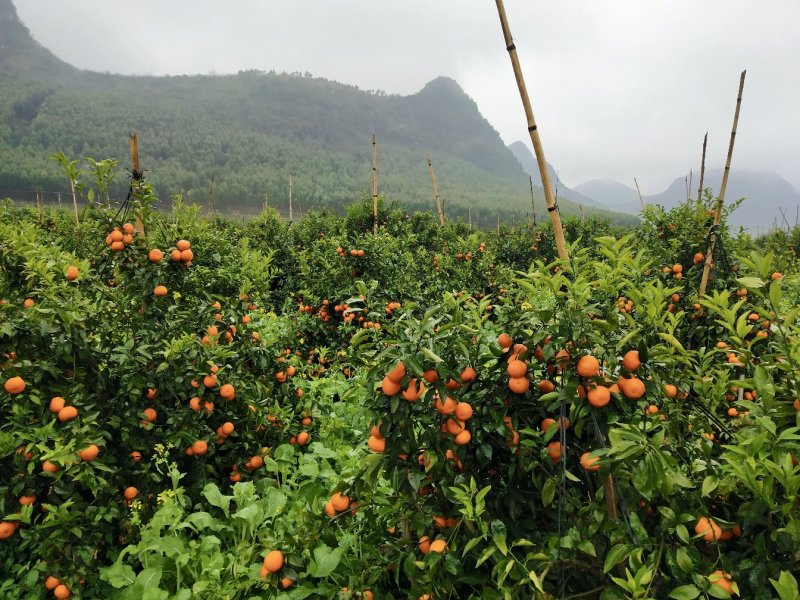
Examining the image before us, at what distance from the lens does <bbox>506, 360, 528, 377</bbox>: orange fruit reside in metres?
1.41

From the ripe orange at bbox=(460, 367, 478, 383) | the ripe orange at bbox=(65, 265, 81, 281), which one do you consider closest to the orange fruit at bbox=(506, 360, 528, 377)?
the ripe orange at bbox=(460, 367, 478, 383)

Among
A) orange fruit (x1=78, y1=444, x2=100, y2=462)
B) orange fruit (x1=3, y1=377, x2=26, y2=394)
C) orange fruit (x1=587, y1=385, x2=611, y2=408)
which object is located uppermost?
orange fruit (x1=587, y1=385, x2=611, y2=408)

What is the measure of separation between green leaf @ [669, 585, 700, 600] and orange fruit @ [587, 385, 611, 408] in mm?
492

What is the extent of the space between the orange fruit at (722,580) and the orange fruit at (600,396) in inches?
20.3

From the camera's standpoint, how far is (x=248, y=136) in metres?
88.1

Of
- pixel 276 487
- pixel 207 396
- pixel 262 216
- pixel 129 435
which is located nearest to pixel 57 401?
pixel 129 435

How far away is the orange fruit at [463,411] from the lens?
1.40 m

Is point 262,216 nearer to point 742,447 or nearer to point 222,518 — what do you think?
point 222,518

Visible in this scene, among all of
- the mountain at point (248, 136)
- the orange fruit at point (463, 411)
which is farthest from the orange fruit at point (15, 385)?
the mountain at point (248, 136)

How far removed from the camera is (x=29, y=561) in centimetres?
204

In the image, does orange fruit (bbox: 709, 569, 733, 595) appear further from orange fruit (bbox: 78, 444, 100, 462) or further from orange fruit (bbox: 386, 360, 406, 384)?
orange fruit (bbox: 78, 444, 100, 462)

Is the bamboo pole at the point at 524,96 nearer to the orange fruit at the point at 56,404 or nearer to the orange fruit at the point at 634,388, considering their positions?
the orange fruit at the point at 634,388

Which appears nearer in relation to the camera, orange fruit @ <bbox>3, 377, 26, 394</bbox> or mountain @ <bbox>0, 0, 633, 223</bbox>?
orange fruit @ <bbox>3, 377, 26, 394</bbox>

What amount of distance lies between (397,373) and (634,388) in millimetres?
701
